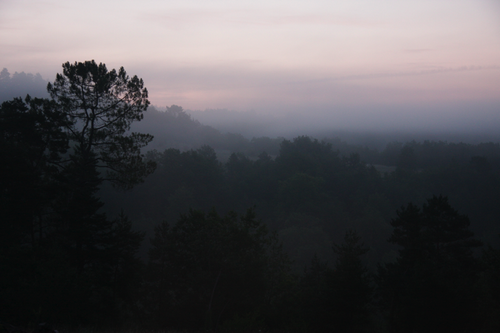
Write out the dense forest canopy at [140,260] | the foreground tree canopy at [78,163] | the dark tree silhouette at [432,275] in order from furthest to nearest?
the foreground tree canopy at [78,163]
the dark tree silhouette at [432,275]
the dense forest canopy at [140,260]

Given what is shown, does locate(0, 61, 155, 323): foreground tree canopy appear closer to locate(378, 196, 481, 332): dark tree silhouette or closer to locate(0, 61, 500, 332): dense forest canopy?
locate(0, 61, 500, 332): dense forest canopy

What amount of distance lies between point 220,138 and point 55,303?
367 ft

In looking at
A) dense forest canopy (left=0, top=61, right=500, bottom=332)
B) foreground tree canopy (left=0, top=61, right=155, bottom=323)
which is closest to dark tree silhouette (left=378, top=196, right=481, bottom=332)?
dense forest canopy (left=0, top=61, right=500, bottom=332)

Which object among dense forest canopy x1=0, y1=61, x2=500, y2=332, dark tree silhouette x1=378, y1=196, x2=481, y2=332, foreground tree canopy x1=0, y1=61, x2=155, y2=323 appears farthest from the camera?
foreground tree canopy x1=0, y1=61, x2=155, y2=323

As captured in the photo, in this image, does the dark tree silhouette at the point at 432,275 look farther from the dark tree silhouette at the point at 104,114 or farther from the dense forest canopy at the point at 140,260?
the dark tree silhouette at the point at 104,114

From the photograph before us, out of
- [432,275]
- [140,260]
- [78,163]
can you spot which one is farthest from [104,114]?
[432,275]

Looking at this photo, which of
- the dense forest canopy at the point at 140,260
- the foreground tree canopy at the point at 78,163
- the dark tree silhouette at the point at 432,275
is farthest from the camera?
the foreground tree canopy at the point at 78,163

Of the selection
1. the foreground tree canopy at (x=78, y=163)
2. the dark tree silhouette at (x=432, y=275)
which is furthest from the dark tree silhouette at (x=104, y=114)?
the dark tree silhouette at (x=432, y=275)

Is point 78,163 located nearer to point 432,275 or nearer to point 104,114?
point 104,114

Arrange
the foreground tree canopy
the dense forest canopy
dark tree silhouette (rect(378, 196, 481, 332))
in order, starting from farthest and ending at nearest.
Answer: the foreground tree canopy → dark tree silhouette (rect(378, 196, 481, 332)) → the dense forest canopy

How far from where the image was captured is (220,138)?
12125 centimetres

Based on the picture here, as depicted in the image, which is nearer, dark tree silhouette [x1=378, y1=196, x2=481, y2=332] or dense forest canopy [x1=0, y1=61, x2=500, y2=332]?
dense forest canopy [x1=0, y1=61, x2=500, y2=332]

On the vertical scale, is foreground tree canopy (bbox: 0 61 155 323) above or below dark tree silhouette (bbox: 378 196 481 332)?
above

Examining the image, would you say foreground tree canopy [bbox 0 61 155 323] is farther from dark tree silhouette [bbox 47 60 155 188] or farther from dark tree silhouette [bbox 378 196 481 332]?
dark tree silhouette [bbox 378 196 481 332]
